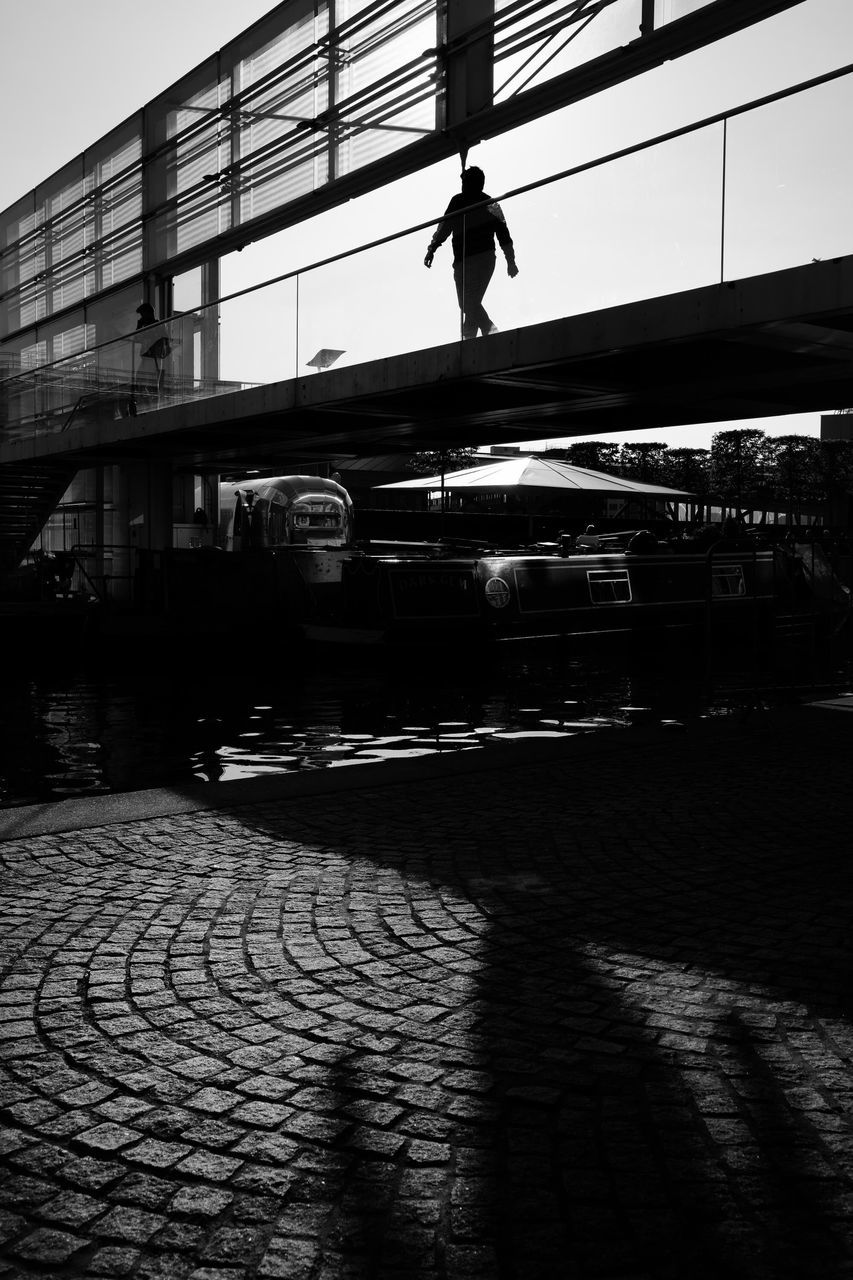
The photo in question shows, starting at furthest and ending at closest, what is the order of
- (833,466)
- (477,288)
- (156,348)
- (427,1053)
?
(833,466) → (156,348) → (477,288) → (427,1053)

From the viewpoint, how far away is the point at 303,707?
1256 centimetres

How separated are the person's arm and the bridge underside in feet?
3.44

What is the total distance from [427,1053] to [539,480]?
21179 millimetres

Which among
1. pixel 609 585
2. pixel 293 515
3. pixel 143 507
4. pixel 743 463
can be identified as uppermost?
pixel 743 463

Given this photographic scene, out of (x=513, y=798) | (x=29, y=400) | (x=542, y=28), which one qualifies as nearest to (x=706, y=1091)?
(x=513, y=798)

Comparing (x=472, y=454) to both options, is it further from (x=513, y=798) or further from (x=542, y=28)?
(x=513, y=798)

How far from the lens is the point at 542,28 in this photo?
19.0m

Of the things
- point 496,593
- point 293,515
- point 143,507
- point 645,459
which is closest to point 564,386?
point 496,593

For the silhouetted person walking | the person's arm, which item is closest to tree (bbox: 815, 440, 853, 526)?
the person's arm

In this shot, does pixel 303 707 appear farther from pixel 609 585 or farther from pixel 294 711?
pixel 609 585

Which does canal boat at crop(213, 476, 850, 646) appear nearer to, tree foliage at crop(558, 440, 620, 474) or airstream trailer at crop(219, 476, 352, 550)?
airstream trailer at crop(219, 476, 352, 550)

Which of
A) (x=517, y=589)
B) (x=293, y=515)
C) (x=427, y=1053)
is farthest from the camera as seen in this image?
(x=293, y=515)

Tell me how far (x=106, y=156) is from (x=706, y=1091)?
32.3m

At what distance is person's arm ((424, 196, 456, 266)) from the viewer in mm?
13547
